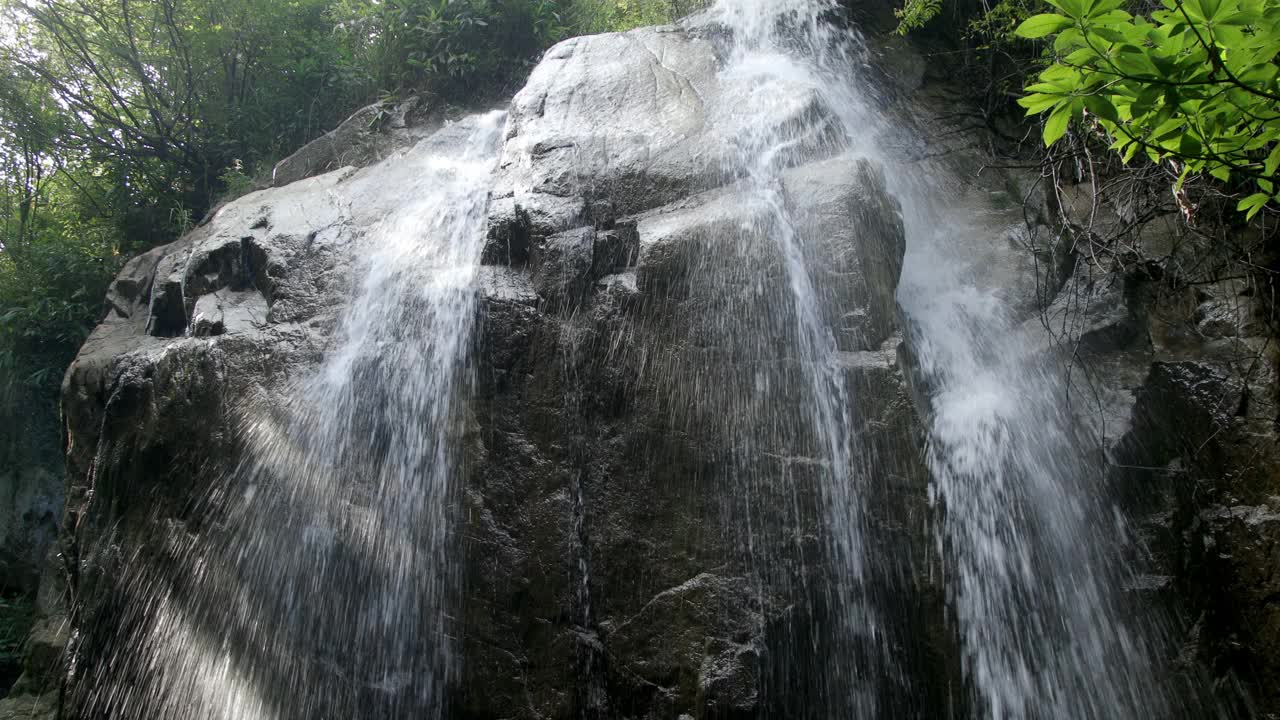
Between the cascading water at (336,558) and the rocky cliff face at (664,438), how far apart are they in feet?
0.37

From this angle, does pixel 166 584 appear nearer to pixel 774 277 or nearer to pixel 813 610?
pixel 813 610

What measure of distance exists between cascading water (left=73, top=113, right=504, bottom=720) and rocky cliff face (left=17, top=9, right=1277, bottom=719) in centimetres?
11

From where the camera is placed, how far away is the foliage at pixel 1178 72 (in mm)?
1912

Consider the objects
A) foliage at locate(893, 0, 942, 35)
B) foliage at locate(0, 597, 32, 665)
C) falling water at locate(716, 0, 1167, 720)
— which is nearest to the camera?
falling water at locate(716, 0, 1167, 720)

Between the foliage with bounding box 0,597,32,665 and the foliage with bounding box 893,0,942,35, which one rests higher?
the foliage with bounding box 893,0,942,35

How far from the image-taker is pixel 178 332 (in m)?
5.51

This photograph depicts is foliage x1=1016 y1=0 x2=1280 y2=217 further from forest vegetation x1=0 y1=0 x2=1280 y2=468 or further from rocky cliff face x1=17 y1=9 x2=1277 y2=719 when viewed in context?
forest vegetation x1=0 y1=0 x2=1280 y2=468

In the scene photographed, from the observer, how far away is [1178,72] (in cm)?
199

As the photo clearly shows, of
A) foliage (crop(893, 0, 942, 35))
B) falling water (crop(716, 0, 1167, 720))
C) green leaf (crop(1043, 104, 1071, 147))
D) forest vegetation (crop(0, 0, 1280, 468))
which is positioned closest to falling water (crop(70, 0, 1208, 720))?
falling water (crop(716, 0, 1167, 720))

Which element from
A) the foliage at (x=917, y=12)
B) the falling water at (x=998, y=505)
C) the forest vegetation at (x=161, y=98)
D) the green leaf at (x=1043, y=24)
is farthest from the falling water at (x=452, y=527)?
the forest vegetation at (x=161, y=98)

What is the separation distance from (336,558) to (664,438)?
6.35ft

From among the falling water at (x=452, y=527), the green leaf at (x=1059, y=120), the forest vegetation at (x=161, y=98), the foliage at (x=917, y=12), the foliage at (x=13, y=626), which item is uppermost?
the forest vegetation at (x=161, y=98)

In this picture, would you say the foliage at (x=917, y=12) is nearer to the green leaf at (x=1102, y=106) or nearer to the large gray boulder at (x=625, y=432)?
the large gray boulder at (x=625, y=432)

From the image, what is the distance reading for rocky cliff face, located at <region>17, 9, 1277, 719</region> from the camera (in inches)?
133
